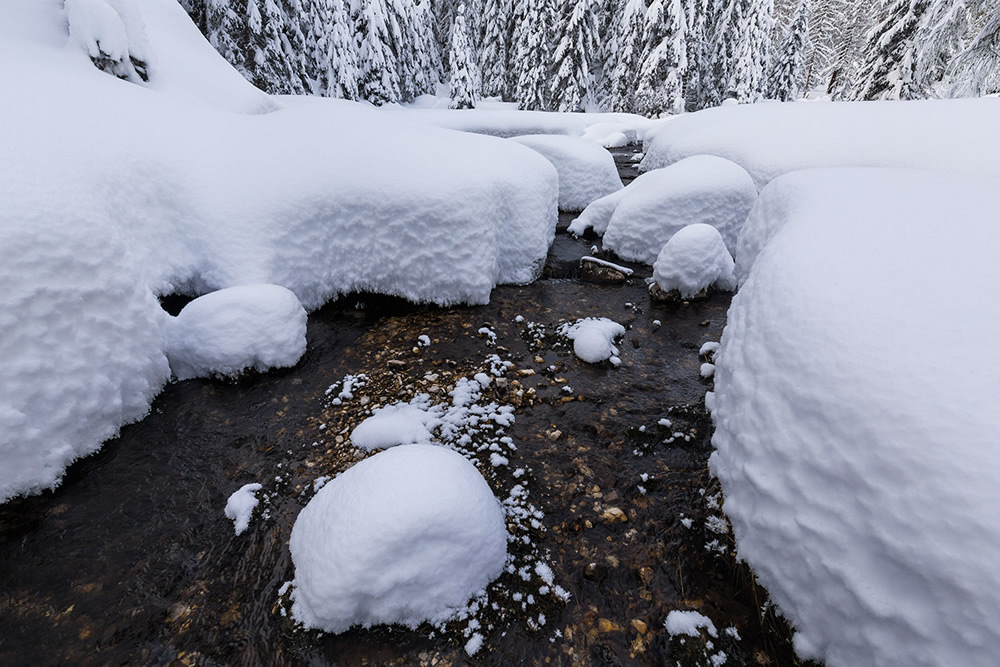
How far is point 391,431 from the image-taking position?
319 centimetres

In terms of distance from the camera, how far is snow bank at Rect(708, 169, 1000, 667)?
124 cm

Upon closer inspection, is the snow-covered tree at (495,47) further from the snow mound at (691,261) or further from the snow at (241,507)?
the snow at (241,507)

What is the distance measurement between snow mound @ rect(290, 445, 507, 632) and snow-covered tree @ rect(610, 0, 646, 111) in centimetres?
2022

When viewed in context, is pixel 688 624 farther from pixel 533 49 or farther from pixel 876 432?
pixel 533 49

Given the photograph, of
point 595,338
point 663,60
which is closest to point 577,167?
point 595,338

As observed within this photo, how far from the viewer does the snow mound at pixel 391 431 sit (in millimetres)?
3158

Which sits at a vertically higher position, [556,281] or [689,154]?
[689,154]

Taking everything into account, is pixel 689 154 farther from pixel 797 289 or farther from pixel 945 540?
pixel 945 540

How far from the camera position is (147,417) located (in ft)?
10.6

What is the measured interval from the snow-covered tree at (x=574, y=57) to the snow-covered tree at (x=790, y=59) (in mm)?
9190

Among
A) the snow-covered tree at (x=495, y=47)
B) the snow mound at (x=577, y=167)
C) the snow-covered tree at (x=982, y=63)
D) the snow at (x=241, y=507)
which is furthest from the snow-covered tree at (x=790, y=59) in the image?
the snow at (x=241, y=507)

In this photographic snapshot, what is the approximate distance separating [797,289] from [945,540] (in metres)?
1.13

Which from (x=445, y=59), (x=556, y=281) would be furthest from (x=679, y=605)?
(x=445, y=59)

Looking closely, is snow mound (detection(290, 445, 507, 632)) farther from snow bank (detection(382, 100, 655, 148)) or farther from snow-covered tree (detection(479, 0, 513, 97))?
snow-covered tree (detection(479, 0, 513, 97))
